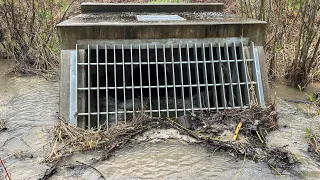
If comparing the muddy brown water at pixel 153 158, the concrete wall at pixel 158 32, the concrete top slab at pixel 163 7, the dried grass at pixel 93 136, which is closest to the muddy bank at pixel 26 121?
the muddy brown water at pixel 153 158

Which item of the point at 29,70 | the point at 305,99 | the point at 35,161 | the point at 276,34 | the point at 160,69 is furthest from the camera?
the point at 29,70

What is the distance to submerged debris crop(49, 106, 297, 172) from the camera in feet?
12.3

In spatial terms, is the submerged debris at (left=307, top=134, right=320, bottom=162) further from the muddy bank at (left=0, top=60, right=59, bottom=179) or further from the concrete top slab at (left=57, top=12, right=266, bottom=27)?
the muddy bank at (left=0, top=60, right=59, bottom=179)

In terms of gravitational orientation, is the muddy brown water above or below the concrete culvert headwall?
below

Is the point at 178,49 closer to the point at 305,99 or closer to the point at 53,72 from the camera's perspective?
the point at 305,99

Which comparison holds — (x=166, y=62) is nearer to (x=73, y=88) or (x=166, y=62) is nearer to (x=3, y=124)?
(x=73, y=88)

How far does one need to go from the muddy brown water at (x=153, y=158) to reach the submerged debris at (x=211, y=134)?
0.36 ft

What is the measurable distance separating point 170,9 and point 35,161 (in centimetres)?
511

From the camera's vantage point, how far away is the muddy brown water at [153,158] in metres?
3.41

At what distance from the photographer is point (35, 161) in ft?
12.0

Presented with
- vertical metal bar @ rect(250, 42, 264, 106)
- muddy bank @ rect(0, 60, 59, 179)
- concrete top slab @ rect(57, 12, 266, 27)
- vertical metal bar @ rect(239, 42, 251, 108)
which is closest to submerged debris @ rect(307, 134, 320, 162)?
vertical metal bar @ rect(250, 42, 264, 106)

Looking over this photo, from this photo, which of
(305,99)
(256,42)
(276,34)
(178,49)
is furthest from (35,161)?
(276,34)

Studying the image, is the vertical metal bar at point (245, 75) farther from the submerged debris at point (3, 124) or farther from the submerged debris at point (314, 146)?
the submerged debris at point (3, 124)

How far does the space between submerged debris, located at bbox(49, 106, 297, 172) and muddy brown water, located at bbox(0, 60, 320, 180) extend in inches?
4.4
